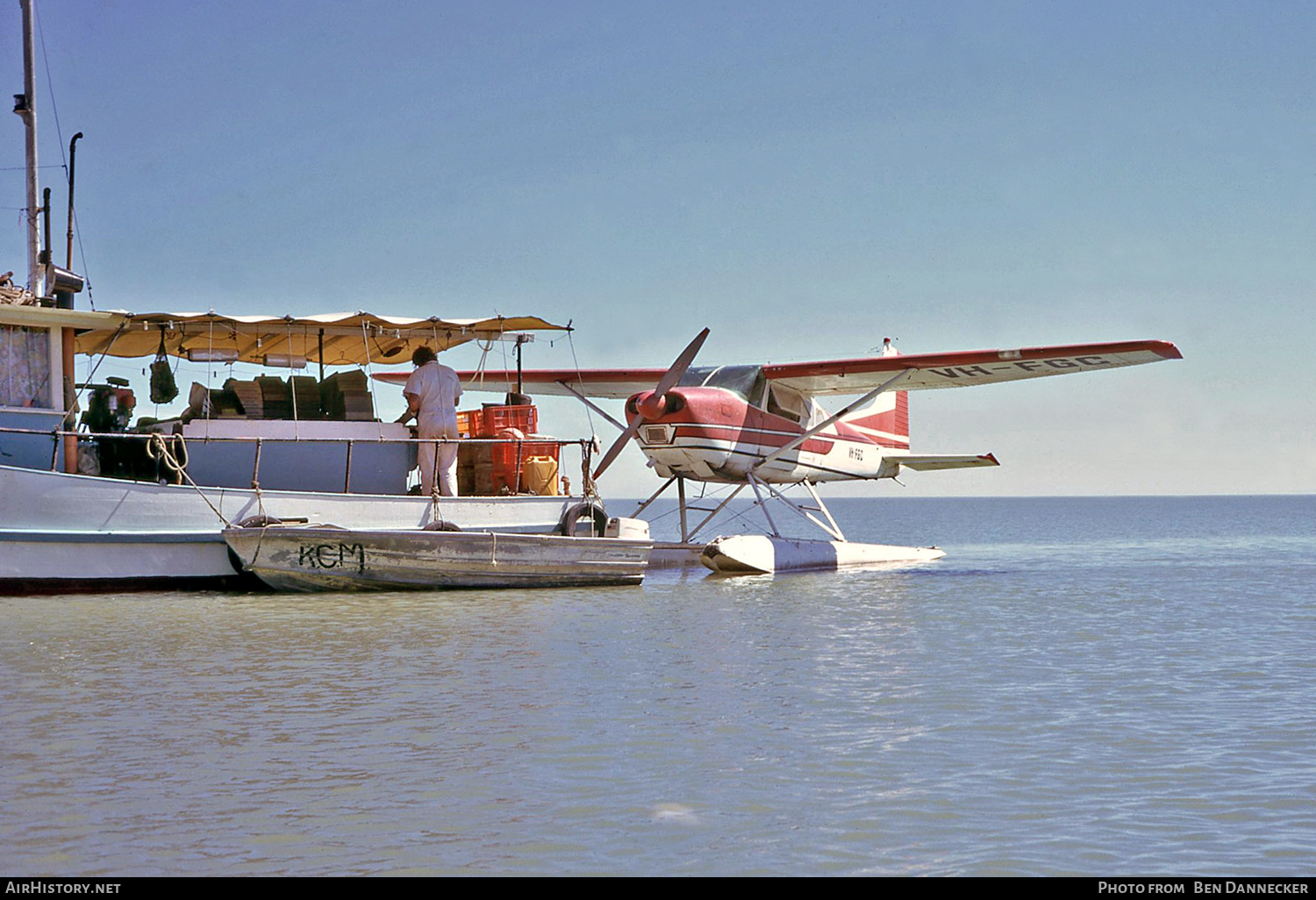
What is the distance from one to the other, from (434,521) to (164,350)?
3566mm

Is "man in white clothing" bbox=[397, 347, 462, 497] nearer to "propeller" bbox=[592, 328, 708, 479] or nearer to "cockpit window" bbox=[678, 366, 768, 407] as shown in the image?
"propeller" bbox=[592, 328, 708, 479]

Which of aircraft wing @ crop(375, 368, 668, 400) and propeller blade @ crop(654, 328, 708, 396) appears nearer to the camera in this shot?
propeller blade @ crop(654, 328, 708, 396)

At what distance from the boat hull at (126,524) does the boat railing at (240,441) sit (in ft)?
1.11

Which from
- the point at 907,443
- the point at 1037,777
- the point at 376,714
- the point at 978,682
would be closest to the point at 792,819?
the point at 1037,777

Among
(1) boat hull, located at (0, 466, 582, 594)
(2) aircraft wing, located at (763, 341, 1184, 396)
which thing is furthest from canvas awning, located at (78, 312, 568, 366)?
(2) aircraft wing, located at (763, 341, 1184, 396)

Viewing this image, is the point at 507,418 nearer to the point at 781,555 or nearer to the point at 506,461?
the point at 506,461

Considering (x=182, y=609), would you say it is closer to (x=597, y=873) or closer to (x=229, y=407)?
(x=229, y=407)

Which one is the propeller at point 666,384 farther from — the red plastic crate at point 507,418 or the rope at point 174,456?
the rope at point 174,456

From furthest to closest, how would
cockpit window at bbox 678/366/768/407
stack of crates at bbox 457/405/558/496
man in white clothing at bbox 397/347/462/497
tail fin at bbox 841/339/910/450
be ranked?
tail fin at bbox 841/339/910/450 < cockpit window at bbox 678/366/768/407 < stack of crates at bbox 457/405/558/496 < man in white clothing at bbox 397/347/462/497

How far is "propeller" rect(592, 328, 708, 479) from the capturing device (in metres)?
19.1

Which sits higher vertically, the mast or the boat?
the mast

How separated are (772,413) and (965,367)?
3201mm

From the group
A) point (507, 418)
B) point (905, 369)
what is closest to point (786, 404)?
point (905, 369)

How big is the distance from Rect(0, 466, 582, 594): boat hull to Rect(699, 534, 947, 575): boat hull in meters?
5.86
